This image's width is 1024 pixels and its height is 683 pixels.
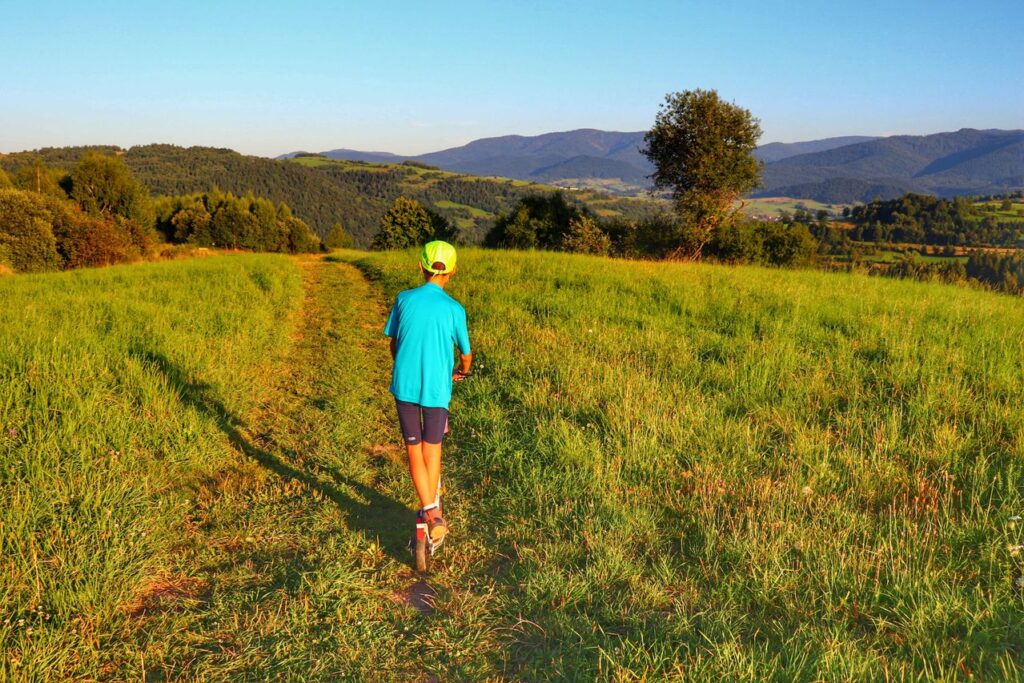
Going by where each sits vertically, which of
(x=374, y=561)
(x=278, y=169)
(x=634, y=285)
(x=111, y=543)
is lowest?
(x=374, y=561)

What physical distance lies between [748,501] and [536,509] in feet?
5.44

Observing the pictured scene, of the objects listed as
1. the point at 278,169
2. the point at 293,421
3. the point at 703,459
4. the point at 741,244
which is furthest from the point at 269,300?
the point at 278,169

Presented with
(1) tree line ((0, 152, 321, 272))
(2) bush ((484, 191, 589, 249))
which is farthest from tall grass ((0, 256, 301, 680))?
(2) bush ((484, 191, 589, 249))

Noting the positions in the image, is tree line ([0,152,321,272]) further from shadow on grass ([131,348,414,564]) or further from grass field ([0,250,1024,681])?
shadow on grass ([131,348,414,564])

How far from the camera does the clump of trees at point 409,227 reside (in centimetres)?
3822

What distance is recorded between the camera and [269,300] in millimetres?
12727

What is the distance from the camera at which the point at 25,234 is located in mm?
24328

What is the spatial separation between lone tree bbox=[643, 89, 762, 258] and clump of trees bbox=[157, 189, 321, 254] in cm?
5825

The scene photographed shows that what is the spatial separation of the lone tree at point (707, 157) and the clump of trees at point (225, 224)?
58.3 meters

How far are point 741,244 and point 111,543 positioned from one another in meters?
32.8

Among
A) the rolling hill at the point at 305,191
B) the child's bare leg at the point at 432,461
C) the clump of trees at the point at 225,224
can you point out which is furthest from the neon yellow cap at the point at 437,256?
the rolling hill at the point at 305,191

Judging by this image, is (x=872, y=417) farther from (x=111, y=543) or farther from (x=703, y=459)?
(x=111, y=543)

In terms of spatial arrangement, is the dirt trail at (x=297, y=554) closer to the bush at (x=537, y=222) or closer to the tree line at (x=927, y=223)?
the bush at (x=537, y=222)

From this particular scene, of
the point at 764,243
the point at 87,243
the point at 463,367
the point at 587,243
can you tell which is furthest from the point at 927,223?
the point at 87,243
